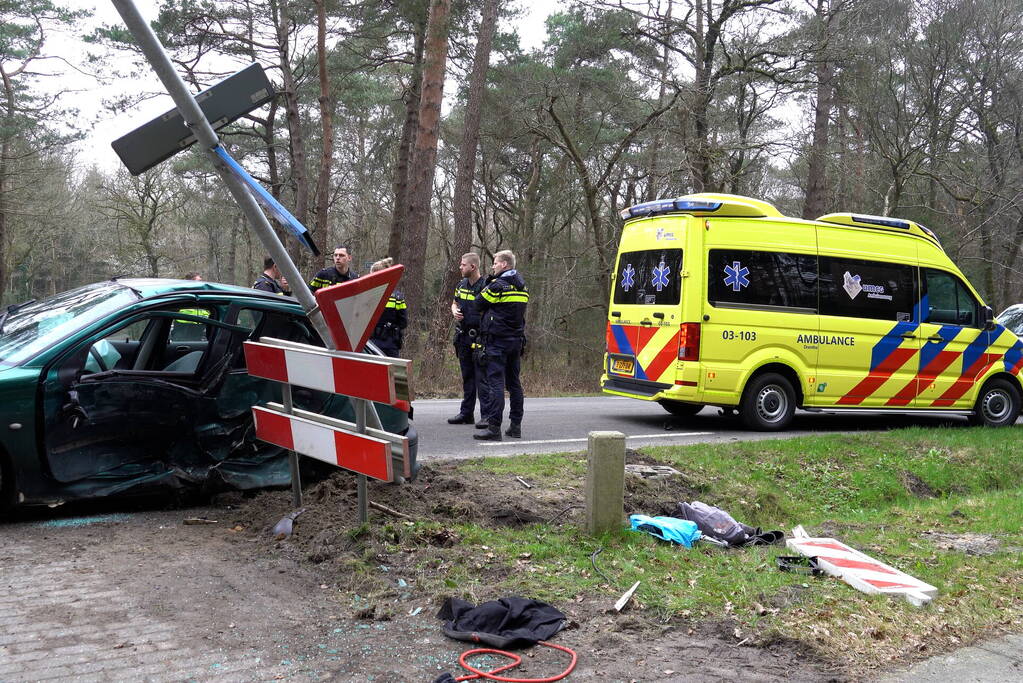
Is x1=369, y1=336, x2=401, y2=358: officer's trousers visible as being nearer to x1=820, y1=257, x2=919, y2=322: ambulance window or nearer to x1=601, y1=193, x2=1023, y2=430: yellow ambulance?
x1=601, y1=193, x2=1023, y2=430: yellow ambulance

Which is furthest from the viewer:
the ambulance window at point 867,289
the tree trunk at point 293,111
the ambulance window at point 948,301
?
the tree trunk at point 293,111

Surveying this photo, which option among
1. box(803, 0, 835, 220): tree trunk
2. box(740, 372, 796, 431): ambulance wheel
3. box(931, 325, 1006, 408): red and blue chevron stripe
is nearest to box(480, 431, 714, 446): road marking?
box(740, 372, 796, 431): ambulance wheel

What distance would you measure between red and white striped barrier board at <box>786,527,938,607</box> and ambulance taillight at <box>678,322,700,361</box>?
14.7 ft

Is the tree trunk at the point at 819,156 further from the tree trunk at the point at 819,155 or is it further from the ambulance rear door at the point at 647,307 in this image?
the ambulance rear door at the point at 647,307

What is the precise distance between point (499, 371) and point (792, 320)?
4.03 meters

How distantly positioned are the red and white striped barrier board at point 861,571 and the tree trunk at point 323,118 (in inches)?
779

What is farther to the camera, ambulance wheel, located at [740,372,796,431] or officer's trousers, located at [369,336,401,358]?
ambulance wheel, located at [740,372,796,431]

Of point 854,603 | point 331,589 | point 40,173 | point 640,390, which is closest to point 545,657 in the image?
point 331,589

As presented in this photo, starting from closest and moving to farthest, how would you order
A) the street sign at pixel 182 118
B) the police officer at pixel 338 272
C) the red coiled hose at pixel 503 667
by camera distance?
the red coiled hose at pixel 503 667 < the street sign at pixel 182 118 < the police officer at pixel 338 272

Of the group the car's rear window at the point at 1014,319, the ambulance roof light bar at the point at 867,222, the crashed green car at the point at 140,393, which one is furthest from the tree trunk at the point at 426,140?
the crashed green car at the point at 140,393

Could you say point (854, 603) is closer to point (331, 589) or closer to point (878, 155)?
point (331, 589)

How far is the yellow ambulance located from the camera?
1044 cm

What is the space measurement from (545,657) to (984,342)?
412 inches

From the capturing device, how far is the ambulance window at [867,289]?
1105 cm
